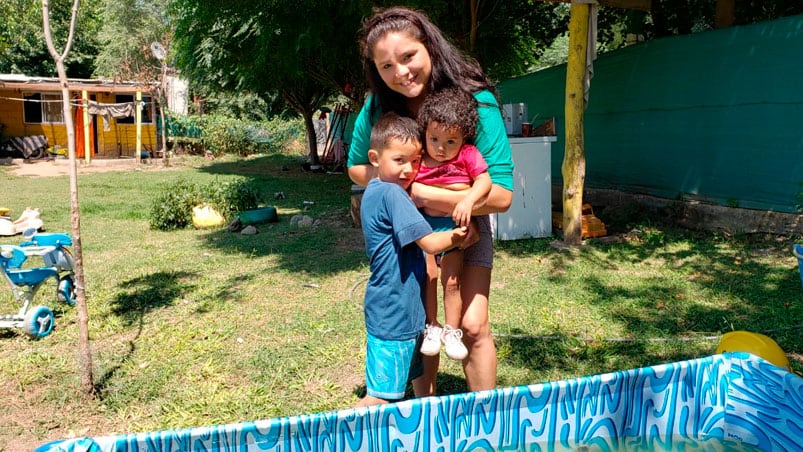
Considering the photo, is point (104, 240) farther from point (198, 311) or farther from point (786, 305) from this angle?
point (786, 305)

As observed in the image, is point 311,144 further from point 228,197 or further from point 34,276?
point 34,276

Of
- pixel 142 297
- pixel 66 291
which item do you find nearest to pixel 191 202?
pixel 142 297

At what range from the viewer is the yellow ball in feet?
9.91

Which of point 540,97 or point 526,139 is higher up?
point 540,97

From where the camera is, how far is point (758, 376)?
261 cm

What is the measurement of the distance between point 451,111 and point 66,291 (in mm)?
4262

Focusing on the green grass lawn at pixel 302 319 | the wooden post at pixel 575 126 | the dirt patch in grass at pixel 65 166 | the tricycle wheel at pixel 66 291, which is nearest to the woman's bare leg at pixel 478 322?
the green grass lawn at pixel 302 319

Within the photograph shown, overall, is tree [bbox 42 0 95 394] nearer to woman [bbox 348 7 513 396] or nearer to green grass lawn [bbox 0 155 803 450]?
green grass lawn [bbox 0 155 803 450]

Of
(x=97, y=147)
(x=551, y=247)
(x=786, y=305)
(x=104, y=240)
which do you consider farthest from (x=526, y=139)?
(x=97, y=147)

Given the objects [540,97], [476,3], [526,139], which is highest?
[476,3]

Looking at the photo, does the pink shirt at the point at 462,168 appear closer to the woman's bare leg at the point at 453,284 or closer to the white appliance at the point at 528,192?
the woman's bare leg at the point at 453,284

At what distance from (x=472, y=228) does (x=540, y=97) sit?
30.6ft

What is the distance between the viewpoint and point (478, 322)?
2648 mm

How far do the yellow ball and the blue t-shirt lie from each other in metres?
1.74
